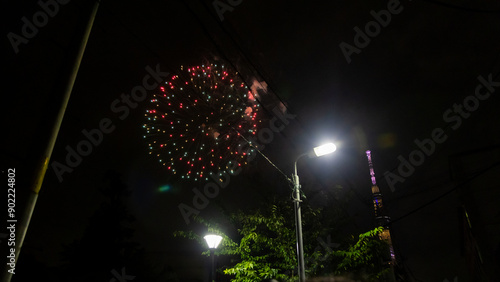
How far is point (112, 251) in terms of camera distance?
A: 24922mm

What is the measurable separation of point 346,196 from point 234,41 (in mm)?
7972

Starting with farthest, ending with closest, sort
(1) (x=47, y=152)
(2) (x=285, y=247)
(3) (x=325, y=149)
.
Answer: (2) (x=285, y=247), (3) (x=325, y=149), (1) (x=47, y=152)

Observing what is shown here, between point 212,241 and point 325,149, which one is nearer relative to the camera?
point 325,149

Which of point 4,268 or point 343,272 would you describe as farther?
point 343,272

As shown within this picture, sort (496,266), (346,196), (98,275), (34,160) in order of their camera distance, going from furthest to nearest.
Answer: (98,275) → (496,266) → (346,196) → (34,160)

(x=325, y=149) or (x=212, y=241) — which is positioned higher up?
(x=325, y=149)

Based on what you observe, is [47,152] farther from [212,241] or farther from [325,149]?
[212,241]

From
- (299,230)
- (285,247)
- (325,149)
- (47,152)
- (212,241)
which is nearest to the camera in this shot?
(47,152)

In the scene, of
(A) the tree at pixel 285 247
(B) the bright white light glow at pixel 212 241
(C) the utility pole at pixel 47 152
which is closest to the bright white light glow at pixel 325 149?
(A) the tree at pixel 285 247

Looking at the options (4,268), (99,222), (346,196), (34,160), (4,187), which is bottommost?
(4,268)

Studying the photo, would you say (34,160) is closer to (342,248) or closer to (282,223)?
(282,223)

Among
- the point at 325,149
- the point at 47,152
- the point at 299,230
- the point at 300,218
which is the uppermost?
the point at 325,149

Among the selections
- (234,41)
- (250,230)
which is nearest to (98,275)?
(250,230)

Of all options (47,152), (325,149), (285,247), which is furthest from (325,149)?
(47,152)
